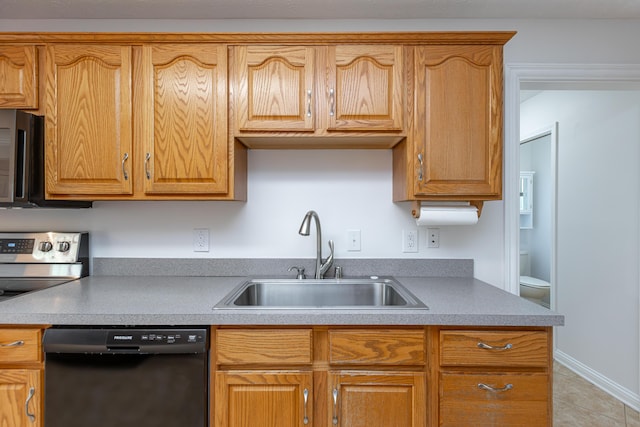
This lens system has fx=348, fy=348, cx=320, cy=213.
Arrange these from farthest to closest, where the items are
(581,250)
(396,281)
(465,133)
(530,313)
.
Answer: (581,250) < (396,281) < (465,133) < (530,313)

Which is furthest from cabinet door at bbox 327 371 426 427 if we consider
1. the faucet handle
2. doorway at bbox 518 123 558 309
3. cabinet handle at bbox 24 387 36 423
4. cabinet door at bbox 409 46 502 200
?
doorway at bbox 518 123 558 309

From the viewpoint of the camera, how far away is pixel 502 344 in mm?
1249

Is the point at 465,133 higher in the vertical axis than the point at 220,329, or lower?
higher

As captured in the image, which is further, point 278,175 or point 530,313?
point 278,175

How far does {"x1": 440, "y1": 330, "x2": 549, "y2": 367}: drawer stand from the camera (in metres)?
1.25

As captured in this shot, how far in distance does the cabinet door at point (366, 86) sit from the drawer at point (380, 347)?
0.89 meters

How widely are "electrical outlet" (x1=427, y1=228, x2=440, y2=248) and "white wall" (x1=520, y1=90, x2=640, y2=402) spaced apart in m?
1.38

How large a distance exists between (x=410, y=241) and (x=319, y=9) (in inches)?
52.3

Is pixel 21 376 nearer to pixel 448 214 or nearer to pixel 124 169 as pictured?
pixel 124 169

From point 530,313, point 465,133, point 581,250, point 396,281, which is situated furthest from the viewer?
point 581,250

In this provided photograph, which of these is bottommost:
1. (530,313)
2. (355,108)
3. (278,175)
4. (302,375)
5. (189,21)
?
(302,375)

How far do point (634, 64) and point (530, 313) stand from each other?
5.32 ft

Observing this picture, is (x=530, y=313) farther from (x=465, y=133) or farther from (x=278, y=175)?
(x=278, y=175)

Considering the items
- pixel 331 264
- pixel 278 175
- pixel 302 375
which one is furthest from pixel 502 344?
pixel 278 175
